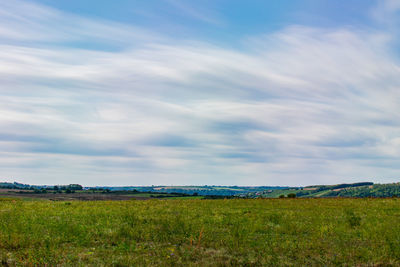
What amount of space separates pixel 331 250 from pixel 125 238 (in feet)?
30.9

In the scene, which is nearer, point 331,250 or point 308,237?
point 331,250

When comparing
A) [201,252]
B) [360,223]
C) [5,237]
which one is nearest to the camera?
[201,252]

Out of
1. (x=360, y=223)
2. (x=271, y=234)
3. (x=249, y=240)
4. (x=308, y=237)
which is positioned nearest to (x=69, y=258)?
(x=249, y=240)

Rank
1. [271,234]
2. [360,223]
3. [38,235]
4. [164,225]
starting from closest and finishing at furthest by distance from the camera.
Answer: [38,235] → [271,234] → [164,225] → [360,223]

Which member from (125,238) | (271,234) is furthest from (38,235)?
(271,234)

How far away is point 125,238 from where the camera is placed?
16422mm

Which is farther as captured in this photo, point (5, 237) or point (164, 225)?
point (164, 225)

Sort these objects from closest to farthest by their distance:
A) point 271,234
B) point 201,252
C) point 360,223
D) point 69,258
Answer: point 69,258 < point 201,252 < point 271,234 < point 360,223

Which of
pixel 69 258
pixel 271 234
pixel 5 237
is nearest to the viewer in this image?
pixel 69 258

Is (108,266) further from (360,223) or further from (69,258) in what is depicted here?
(360,223)

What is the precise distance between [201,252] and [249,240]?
10.8ft

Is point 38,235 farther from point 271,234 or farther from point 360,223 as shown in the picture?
point 360,223

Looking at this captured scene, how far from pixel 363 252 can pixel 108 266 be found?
10175mm

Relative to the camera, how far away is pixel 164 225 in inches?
791
